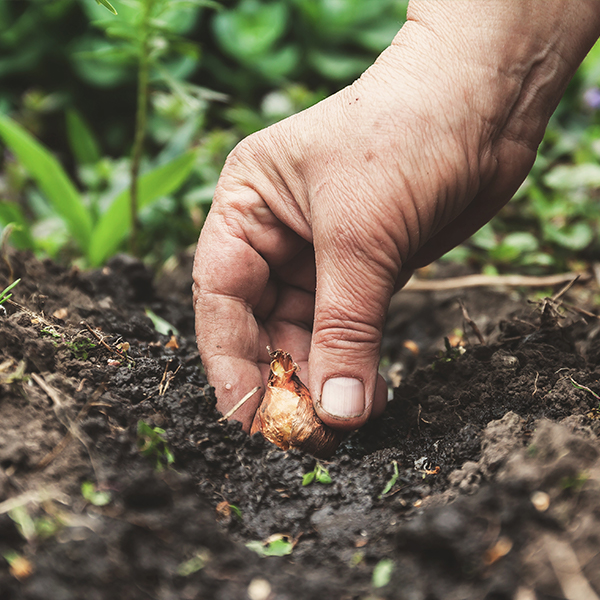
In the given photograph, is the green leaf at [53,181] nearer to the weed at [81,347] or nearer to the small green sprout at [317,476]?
the weed at [81,347]

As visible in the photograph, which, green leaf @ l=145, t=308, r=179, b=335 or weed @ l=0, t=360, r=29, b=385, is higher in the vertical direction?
weed @ l=0, t=360, r=29, b=385

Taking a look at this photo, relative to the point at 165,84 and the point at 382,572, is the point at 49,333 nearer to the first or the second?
the point at 382,572

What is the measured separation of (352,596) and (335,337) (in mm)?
659

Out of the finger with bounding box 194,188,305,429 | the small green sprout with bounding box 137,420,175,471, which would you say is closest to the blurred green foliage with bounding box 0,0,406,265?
the finger with bounding box 194,188,305,429

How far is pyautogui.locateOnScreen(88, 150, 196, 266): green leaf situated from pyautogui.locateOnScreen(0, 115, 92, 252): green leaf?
0.39ft

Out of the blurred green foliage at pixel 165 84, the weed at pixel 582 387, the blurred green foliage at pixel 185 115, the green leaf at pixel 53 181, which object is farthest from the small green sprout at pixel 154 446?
the blurred green foliage at pixel 165 84

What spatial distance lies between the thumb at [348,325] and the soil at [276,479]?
0.15m

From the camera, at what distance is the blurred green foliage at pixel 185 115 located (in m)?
2.77

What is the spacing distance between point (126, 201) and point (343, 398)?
1682 millimetres

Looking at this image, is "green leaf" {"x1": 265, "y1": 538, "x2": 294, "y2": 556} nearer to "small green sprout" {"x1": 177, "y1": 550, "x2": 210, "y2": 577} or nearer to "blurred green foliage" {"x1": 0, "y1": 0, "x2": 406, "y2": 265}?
"small green sprout" {"x1": 177, "y1": 550, "x2": 210, "y2": 577}

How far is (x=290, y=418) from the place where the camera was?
1469 mm

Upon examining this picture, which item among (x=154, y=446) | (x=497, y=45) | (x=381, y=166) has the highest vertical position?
(x=497, y=45)

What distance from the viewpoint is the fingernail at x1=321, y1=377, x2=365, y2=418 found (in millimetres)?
1479

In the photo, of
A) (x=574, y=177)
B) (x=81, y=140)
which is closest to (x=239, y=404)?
(x=574, y=177)
